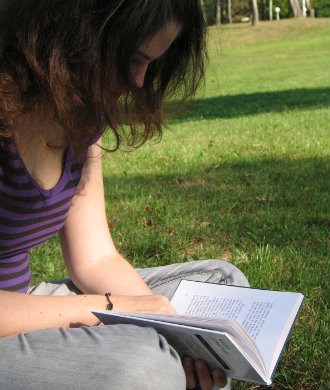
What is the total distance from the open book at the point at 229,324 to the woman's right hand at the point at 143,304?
12 cm

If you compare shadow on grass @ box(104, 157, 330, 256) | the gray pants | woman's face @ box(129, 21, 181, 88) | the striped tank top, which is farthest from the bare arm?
shadow on grass @ box(104, 157, 330, 256)

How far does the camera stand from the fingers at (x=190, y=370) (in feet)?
5.60

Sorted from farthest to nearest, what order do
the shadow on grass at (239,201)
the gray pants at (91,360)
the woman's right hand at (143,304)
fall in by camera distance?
the shadow on grass at (239,201), the woman's right hand at (143,304), the gray pants at (91,360)

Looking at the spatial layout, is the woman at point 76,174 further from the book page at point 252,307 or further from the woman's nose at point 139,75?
the book page at point 252,307

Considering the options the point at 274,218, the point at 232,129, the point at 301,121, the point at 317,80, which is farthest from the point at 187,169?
the point at 317,80

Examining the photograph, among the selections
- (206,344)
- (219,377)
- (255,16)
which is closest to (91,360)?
(206,344)

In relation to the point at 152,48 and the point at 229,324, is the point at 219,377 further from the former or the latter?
the point at 152,48

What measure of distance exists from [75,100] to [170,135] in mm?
6213

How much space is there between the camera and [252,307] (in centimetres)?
189

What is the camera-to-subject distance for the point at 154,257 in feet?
11.2

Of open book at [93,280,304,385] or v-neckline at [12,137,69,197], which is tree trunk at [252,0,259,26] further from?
open book at [93,280,304,385]

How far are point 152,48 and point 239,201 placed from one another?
8.25 feet

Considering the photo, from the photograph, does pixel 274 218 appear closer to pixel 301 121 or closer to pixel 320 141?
pixel 320 141

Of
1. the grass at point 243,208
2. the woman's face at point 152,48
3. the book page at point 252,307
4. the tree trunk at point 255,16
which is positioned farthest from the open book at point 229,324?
the tree trunk at point 255,16
